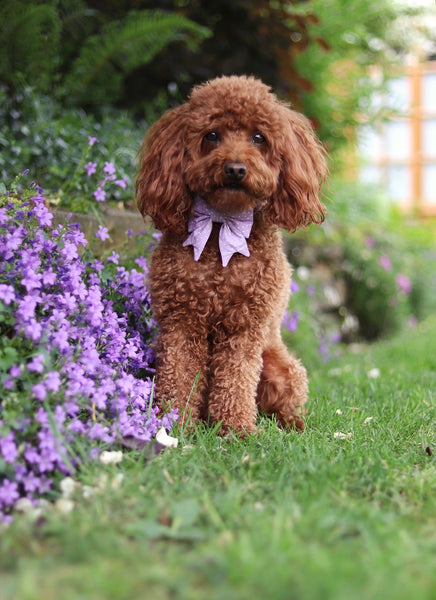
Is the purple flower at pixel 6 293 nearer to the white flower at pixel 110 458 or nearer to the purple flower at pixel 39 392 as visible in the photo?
the purple flower at pixel 39 392

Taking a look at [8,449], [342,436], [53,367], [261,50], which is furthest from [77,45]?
[8,449]

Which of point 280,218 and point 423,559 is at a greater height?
point 280,218

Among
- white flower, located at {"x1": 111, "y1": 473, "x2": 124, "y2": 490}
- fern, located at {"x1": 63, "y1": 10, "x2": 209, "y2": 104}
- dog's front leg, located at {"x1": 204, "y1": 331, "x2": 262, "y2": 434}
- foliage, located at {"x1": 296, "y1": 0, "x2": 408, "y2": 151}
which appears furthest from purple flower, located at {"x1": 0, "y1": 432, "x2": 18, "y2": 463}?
foliage, located at {"x1": 296, "y1": 0, "x2": 408, "y2": 151}

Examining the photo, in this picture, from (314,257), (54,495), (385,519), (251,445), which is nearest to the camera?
(385,519)

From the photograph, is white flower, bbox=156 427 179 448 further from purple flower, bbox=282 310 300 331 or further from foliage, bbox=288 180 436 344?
foliage, bbox=288 180 436 344

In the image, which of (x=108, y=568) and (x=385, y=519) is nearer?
(x=108, y=568)

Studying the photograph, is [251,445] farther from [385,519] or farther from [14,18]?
[14,18]

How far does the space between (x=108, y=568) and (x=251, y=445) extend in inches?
40.4

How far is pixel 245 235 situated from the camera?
2.57 m

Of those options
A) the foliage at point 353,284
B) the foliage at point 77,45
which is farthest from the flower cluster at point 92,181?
the foliage at point 353,284

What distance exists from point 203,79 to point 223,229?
114 inches

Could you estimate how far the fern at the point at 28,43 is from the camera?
391 centimetres

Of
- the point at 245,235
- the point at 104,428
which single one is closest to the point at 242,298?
the point at 245,235

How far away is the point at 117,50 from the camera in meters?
4.43
